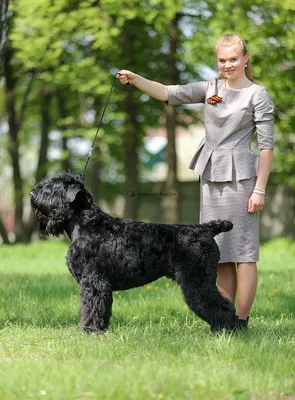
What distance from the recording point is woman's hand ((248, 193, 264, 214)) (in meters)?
5.04

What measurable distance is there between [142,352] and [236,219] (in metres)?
1.48

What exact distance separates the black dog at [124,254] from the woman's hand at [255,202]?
35cm

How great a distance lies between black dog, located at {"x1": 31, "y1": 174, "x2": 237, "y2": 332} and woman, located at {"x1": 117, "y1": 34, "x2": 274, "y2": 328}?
377 mm

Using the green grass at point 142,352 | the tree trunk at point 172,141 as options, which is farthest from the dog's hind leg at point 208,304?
the tree trunk at point 172,141

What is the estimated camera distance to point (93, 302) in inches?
188

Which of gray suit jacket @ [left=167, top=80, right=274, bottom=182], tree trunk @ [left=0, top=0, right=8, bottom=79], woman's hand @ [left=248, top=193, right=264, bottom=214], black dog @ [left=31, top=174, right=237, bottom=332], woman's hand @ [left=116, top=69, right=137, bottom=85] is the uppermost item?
tree trunk @ [left=0, top=0, right=8, bottom=79]

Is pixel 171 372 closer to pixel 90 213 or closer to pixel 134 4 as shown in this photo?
pixel 90 213

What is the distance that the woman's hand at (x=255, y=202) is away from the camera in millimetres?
5035

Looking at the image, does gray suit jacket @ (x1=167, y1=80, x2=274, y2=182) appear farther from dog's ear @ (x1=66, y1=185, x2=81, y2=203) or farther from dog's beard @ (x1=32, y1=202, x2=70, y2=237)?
dog's beard @ (x1=32, y1=202, x2=70, y2=237)

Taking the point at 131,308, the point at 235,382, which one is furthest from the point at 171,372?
the point at 131,308

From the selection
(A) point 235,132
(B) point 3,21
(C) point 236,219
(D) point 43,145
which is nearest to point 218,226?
(C) point 236,219

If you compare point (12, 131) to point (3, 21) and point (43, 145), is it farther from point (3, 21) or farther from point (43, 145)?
point (3, 21)

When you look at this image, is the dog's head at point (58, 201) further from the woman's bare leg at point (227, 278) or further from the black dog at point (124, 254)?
the woman's bare leg at point (227, 278)

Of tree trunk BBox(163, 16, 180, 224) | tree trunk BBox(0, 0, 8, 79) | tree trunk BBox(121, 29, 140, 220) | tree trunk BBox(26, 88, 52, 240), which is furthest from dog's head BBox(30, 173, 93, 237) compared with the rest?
tree trunk BBox(26, 88, 52, 240)
